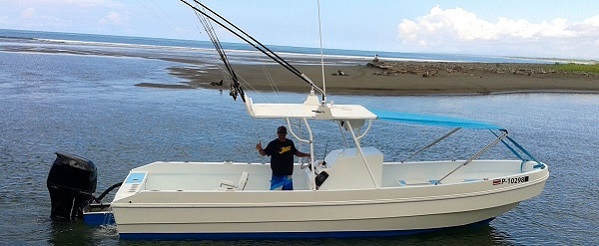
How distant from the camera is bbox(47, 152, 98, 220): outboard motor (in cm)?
803

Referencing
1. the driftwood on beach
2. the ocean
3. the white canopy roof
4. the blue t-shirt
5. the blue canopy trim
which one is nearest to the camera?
the white canopy roof

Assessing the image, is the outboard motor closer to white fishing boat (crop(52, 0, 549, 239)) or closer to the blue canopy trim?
white fishing boat (crop(52, 0, 549, 239))

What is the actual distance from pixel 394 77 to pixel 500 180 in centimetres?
2749

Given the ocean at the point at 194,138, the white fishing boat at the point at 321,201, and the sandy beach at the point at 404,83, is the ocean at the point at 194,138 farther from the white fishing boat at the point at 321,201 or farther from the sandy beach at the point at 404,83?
the sandy beach at the point at 404,83

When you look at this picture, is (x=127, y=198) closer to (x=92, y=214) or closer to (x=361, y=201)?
(x=92, y=214)

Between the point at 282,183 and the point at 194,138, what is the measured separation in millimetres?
7144

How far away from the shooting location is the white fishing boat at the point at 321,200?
7.72 meters

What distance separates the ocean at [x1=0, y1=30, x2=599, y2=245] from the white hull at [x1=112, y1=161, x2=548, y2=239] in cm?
23

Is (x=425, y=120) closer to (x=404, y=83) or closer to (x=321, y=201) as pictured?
(x=321, y=201)

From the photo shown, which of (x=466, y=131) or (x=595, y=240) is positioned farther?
(x=466, y=131)

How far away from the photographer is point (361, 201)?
8.00 metres

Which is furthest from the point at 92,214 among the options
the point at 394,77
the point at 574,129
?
the point at 394,77

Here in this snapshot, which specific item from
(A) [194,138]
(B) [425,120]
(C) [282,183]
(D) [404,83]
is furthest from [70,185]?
(D) [404,83]

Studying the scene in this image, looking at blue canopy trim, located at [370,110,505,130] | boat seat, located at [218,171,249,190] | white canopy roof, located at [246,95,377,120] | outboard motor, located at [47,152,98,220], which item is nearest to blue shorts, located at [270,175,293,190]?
boat seat, located at [218,171,249,190]
